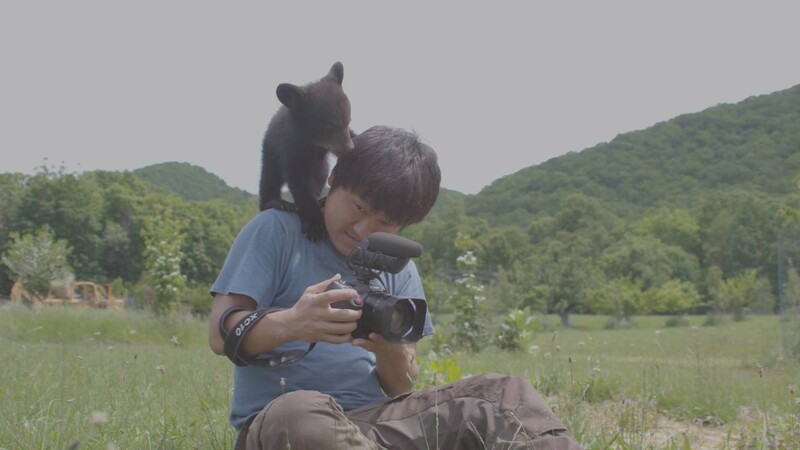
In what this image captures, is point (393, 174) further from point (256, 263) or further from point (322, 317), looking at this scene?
point (322, 317)

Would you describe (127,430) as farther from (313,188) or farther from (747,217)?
(747,217)

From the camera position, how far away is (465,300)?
36.3 ft

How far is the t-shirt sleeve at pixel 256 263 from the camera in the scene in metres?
2.11

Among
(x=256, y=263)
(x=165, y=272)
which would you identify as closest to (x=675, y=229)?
(x=165, y=272)

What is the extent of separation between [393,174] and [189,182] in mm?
81777

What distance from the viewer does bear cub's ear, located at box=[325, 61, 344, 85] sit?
369cm

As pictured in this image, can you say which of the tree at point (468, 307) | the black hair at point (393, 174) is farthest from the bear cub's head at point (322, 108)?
the tree at point (468, 307)

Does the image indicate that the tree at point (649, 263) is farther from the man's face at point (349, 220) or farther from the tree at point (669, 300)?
the man's face at point (349, 220)

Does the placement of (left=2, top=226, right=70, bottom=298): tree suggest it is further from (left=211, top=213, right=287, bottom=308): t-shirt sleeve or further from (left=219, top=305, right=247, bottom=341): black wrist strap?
(left=219, top=305, right=247, bottom=341): black wrist strap

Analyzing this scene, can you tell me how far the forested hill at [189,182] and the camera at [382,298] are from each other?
72.5 meters

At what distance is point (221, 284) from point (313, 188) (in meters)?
1.08

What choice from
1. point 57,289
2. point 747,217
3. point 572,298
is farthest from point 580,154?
point 57,289

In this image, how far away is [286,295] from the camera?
2252mm

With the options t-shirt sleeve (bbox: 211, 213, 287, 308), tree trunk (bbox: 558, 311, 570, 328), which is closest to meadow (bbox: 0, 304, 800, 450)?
t-shirt sleeve (bbox: 211, 213, 287, 308)
